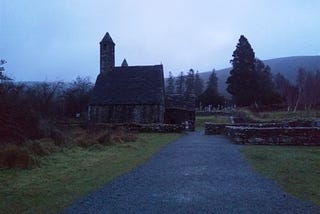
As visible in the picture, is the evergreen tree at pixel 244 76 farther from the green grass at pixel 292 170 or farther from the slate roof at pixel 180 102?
the green grass at pixel 292 170

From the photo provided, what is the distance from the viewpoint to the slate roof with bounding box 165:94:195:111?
49.2 meters

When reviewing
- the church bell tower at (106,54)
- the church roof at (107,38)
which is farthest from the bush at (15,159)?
the church roof at (107,38)

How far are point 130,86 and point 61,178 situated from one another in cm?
3787

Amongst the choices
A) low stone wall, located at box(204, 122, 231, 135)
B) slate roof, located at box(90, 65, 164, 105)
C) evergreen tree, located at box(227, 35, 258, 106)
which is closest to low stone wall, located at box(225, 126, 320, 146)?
low stone wall, located at box(204, 122, 231, 135)

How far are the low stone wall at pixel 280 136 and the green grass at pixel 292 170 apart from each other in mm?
4749

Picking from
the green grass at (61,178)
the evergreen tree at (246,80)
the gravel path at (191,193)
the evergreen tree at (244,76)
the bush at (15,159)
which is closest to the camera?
the gravel path at (191,193)

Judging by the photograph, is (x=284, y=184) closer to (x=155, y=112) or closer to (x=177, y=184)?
(x=177, y=184)

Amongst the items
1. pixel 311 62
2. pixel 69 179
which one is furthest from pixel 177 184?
pixel 311 62

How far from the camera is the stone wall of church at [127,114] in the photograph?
4656cm

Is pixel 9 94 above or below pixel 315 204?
above

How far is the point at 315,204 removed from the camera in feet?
27.3

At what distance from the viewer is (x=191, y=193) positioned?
9.54m

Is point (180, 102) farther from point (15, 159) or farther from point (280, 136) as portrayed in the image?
point (15, 159)

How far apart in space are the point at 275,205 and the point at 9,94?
47.8 feet
